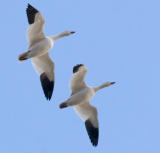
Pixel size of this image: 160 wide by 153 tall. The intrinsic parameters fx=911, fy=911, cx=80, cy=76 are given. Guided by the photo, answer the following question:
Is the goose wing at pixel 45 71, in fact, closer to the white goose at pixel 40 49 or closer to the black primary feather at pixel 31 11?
the white goose at pixel 40 49

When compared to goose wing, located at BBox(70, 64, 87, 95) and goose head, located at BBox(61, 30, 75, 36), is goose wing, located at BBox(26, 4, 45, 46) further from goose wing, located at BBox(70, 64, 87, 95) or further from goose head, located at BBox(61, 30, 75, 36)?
goose wing, located at BBox(70, 64, 87, 95)

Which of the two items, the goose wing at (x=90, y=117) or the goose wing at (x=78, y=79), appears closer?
the goose wing at (x=78, y=79)

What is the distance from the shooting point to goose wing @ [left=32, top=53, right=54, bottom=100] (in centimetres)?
2749

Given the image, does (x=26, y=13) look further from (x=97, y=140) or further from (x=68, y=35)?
(x=97, y=140)

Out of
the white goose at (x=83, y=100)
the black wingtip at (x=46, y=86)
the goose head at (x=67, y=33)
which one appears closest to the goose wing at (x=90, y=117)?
the white goose at (x=83, y=100)

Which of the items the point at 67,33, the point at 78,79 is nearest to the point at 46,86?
the point at 78,79

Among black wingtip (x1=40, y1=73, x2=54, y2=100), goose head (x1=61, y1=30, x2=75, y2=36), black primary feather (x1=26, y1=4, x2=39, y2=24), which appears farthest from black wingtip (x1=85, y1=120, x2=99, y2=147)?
black primary feather (x1=26, y1=4, x2=39, y2=24)

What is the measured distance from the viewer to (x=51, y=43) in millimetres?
26922

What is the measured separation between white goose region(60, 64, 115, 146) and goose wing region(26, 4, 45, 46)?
57.0 inches

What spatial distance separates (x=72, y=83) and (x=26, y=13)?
250 centimetres

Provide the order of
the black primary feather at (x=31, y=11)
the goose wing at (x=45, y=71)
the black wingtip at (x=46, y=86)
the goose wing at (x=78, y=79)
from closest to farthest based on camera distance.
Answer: the black primary feather at (x=31, y=11) < the goose wing at (x=78, y=79) < the goose wing at (x=45, y=71) < the black wingtip at (x=46, y=86)

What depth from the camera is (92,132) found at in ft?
90.6

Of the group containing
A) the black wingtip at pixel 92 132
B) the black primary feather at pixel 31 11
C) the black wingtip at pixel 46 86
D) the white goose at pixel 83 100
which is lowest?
the black wingtip at pixel 92 132

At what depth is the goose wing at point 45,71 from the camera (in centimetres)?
2749
